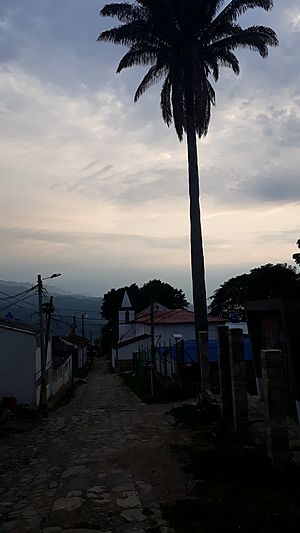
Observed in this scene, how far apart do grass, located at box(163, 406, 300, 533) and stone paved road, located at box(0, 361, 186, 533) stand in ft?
1.12

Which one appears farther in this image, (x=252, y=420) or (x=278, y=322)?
(x=278, y=322)

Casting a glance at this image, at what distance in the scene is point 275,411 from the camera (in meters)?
8.88

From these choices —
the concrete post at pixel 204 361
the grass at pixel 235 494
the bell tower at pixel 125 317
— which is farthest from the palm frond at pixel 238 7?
the bell tower at pixel 125 317

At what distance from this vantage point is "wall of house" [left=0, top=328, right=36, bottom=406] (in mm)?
24281

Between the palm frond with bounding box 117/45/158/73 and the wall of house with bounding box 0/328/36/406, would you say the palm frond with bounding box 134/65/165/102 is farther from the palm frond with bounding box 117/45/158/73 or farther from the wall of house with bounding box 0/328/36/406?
the wall of house with bounding box 0/328/36/406

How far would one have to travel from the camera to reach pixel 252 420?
13.5 metres

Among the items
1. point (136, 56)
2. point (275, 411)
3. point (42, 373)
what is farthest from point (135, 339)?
point (275, 411)

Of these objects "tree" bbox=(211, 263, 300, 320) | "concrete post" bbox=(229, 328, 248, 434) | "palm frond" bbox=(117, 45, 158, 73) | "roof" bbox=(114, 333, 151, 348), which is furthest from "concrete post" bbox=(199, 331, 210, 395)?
"roof" bbox=(114, 333, 151, 348)

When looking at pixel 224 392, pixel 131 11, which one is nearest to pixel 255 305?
pixel 224 392

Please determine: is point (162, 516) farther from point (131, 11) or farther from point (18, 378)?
point (131, 11)

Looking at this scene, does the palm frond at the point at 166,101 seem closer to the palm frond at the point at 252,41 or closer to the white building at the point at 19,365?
the palm frond at the point at 252,41

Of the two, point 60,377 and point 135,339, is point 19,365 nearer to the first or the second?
point 60,377

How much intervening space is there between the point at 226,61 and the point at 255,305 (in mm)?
12993

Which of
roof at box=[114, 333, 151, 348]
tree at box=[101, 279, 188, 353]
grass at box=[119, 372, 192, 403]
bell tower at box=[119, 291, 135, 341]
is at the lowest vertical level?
grass at box=[119, 372, 192, 403]
